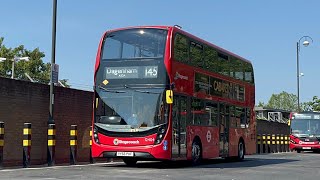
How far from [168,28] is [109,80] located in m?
2.32

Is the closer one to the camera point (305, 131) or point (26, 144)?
point (26, 144)

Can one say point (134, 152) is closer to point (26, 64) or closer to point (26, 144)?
point (26, 144)

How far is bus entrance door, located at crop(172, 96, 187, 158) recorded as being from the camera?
15.3m

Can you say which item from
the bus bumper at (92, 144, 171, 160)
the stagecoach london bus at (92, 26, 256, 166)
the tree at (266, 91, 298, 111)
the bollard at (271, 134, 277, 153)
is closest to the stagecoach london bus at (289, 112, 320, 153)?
the bollard at (271, 134, 277, 153)

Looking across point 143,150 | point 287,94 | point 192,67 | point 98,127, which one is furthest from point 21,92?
point 287,94

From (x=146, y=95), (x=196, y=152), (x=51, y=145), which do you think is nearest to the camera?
(x=146, y=95)

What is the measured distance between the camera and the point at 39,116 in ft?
55.6

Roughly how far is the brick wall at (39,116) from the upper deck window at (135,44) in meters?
2.90

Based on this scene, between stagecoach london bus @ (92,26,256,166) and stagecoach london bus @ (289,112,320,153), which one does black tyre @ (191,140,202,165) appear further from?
stagecoach london bus @ (289,112,320,153)

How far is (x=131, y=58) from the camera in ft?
50.0

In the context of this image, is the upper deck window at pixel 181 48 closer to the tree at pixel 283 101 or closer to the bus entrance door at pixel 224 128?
the bus entrance door at pixel 224 128

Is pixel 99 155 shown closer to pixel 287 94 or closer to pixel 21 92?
pixel 21 92

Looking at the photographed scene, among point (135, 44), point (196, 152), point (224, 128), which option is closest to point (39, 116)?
point (135, 44)

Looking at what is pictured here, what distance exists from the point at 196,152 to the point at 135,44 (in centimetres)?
432
